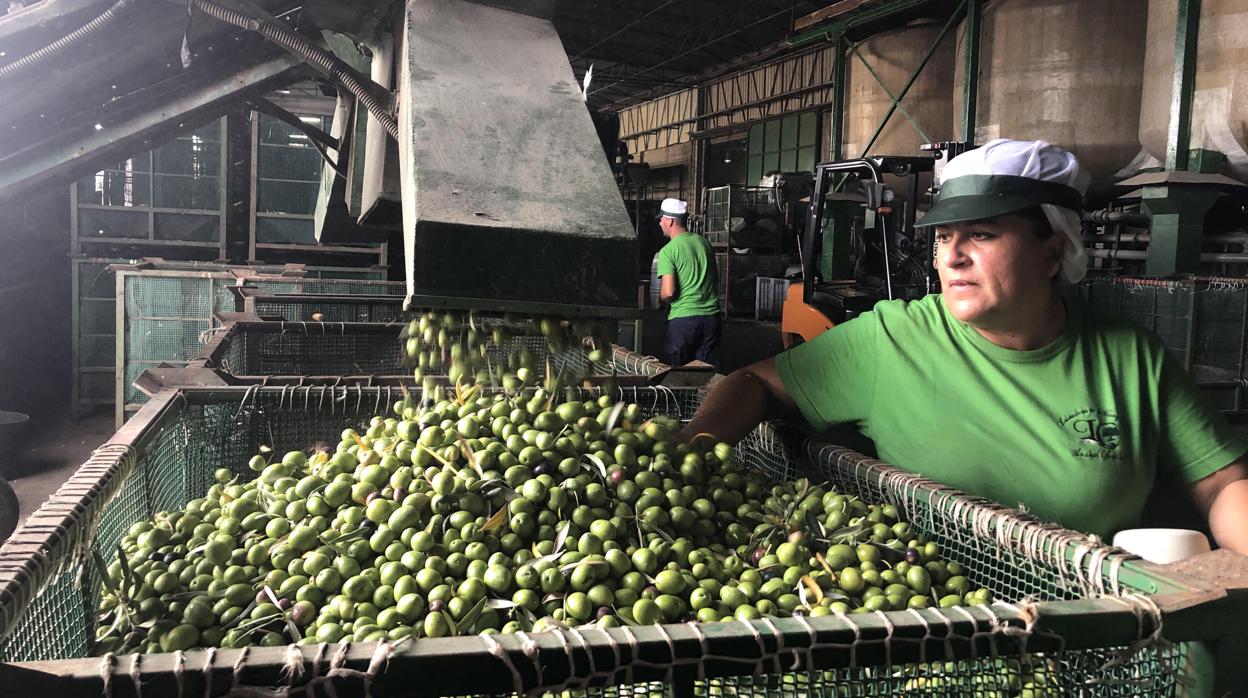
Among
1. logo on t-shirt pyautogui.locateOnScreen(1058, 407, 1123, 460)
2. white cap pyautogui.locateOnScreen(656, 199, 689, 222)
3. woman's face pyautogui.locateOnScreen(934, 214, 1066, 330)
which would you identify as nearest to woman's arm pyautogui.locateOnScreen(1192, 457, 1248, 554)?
logo on t-shirt pyautogui.locateOnScreen(1058, 407, 1123, 460)

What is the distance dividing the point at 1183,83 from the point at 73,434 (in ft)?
34.6

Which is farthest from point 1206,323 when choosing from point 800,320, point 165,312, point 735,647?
point 165,312

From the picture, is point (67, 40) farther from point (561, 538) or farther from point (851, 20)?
point (851, 20)

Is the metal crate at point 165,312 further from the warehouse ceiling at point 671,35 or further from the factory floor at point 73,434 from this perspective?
the warehouse ceiling at point 671,35

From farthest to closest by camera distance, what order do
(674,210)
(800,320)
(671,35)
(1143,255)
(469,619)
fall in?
(671,35), (1143,255), (800,320), (674,210), (469,619)

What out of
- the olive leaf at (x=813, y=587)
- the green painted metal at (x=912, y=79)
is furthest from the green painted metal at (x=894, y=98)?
the olive leaf at (x=813, y=587)

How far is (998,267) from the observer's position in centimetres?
187

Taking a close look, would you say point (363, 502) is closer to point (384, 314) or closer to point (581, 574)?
point (581, 574)

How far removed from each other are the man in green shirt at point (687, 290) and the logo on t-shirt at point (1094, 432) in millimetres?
4856

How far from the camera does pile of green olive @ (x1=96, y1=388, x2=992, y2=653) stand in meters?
1.42

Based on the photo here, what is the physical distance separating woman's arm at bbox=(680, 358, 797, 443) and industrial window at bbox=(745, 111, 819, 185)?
1438 cm

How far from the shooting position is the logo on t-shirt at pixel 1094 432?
1.88 m

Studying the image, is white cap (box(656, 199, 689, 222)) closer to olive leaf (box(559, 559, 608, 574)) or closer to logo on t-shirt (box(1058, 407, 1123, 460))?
logo on t-shirt (box(1058, 407, 1123, 460))

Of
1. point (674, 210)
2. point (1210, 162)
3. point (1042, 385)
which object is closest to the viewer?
point (1042, 385)
